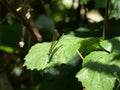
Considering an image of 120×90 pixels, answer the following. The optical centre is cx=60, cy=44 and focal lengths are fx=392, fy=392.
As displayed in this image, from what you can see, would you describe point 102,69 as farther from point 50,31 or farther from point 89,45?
point 50,31

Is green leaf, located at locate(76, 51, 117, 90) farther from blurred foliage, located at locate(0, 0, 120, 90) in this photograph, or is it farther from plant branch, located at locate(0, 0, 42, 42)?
plant branch, located at locate(0, 0, 42, 42)

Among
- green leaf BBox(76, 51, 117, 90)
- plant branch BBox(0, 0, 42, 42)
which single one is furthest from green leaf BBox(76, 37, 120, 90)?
plant branch BBox(0, 0, 42, 42)

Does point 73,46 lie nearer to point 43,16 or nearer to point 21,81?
point 21,81

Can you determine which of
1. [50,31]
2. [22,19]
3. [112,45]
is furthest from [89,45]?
[50,31]

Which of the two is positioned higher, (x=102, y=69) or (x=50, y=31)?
(x=102, y=69)

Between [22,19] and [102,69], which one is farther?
[22,19]

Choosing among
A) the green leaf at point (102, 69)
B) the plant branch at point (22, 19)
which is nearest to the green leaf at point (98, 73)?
the green leaf at point (102, 69)
